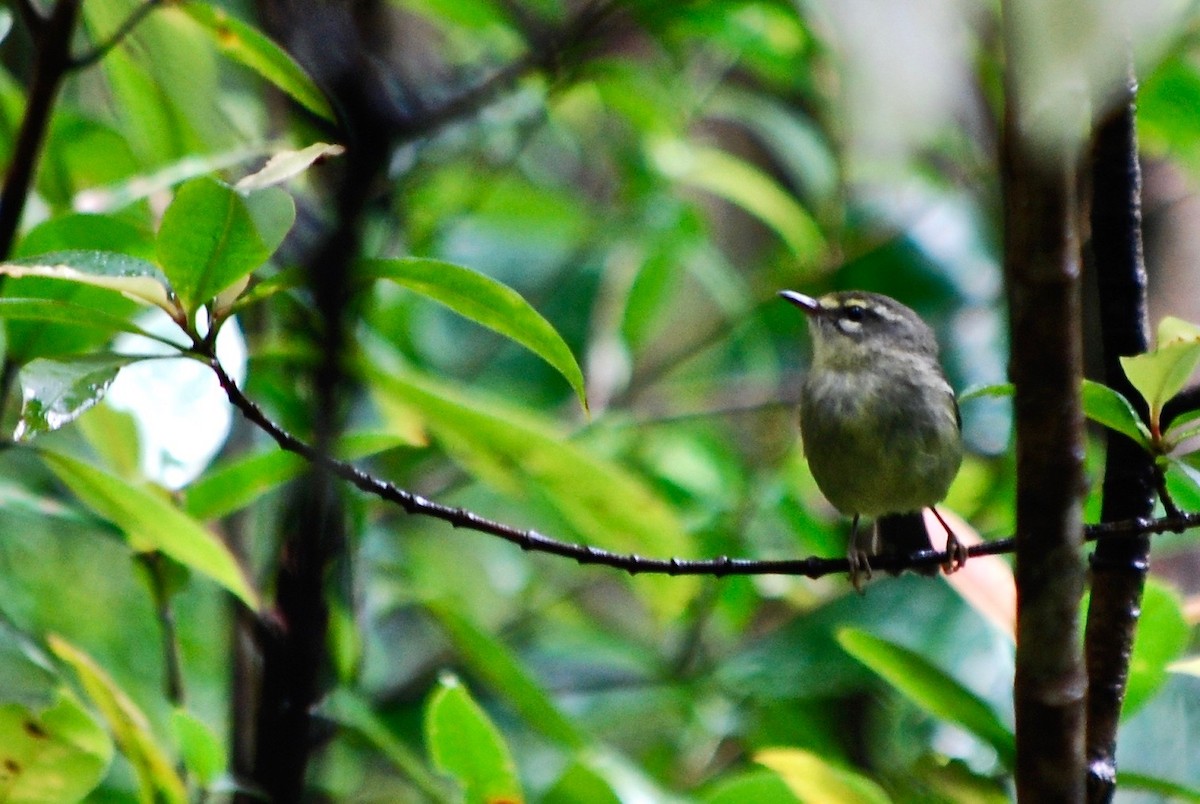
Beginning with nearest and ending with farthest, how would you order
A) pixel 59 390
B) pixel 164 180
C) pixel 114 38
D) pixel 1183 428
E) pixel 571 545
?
1. pixel 59 390
2. pixel 1183 428
3. pixel 571 545
4. pixel 114 38
5. pixel 164 180

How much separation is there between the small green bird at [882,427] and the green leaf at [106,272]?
181 cm

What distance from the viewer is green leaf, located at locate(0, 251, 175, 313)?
1.43 meters

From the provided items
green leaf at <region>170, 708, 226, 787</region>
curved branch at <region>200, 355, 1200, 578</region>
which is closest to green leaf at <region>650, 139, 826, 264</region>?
curved branch at <region>200, 355, 1200, 578</region>

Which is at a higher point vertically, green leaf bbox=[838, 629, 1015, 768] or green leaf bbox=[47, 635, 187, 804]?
green leaf bbox=[838, 629, 1015, 768]

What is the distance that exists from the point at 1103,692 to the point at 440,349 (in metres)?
2.52

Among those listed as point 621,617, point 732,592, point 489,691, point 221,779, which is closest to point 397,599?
point 489,691

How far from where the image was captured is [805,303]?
343cm

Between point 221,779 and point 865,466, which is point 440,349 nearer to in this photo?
point 865,466

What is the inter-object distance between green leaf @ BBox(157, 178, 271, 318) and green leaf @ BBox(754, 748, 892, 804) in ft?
3.20

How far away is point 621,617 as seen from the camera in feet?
16.9

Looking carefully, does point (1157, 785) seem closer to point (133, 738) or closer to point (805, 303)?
point (133, 738)

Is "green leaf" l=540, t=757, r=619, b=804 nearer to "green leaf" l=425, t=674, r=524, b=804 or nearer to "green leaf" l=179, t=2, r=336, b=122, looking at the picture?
"green leaf" l=425, t=674, r=524, b=804

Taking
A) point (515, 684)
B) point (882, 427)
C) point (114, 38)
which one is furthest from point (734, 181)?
point (114, 38)

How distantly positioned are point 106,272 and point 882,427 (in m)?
1.92
